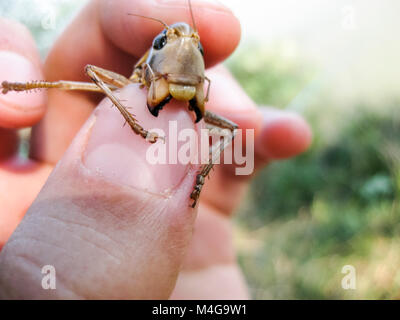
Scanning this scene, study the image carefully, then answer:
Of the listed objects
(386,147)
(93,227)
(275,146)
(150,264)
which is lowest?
(150,264)

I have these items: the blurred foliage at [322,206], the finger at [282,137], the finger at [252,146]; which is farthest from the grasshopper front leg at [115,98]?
the blurred foliage at [322,206]

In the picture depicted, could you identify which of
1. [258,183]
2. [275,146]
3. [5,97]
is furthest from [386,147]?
[5,97]

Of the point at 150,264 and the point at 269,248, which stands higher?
the point at 269,248

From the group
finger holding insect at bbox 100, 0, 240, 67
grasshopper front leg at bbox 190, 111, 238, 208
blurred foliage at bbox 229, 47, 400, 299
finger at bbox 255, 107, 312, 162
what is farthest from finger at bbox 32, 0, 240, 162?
blurred foliage at bbox 229, 47, 400, 299

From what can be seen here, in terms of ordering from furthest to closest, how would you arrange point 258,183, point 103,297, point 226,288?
point 258,183, point 226,288, point 103,297

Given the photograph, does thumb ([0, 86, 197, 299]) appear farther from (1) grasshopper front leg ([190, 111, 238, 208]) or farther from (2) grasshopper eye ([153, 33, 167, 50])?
(2) grasshopper eye ([153, 33, 167, 50])

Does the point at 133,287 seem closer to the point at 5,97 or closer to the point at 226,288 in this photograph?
the point at 5,97

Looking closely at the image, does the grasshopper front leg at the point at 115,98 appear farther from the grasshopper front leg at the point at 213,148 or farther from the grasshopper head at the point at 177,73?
the grasshopper front leg at the point at 213,148

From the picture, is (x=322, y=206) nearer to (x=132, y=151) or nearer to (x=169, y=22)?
(x=169, y=22)
